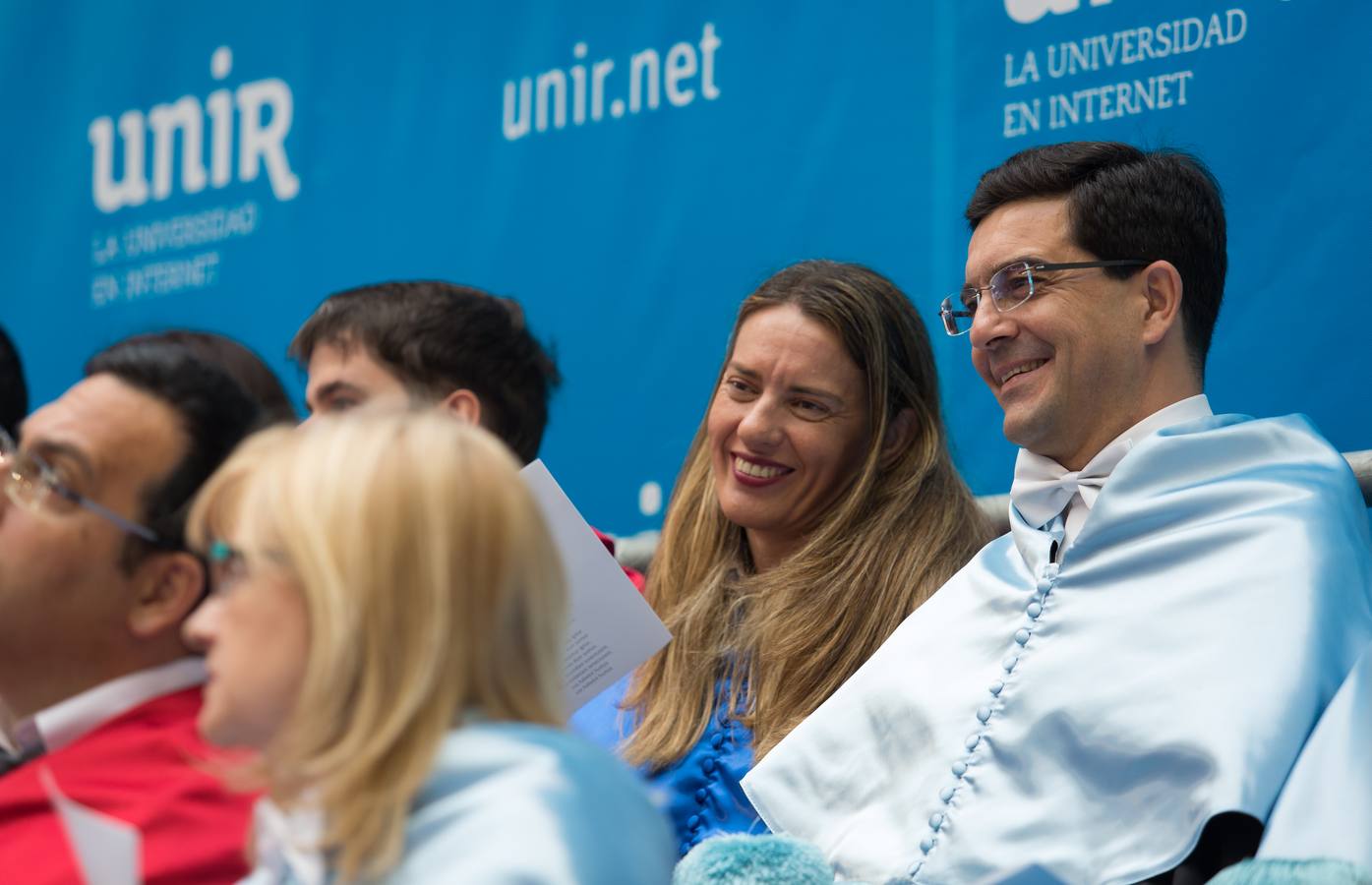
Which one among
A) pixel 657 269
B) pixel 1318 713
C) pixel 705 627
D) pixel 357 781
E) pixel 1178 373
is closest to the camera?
pixel 357 781

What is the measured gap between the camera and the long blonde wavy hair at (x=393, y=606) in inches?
58.1

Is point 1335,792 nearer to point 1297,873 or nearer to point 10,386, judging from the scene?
point 1297,873

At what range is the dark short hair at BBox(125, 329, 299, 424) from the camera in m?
2.29

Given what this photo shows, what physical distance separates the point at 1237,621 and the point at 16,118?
3.77 metres

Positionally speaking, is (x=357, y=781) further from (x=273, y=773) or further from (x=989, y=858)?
(x=989, y=858)

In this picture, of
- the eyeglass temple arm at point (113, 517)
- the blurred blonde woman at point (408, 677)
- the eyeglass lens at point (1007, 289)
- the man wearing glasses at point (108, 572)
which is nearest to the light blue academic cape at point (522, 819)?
the blurred blonde woman at point (408, 677)

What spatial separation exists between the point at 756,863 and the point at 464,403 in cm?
114

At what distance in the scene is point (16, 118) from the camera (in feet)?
16.4

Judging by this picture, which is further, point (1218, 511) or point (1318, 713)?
point (1218, 511)

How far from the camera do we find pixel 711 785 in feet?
9.64

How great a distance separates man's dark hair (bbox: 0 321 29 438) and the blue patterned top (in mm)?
1238

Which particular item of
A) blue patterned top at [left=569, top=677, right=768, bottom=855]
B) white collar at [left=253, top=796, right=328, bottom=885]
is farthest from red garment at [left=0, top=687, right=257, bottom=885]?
blue patterned top at [left=569, top=677, right=768, bottom=855]

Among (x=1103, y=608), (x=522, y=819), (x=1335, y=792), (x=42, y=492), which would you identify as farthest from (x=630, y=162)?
(x=522, y=819)

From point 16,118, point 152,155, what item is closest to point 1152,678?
point 152,155
